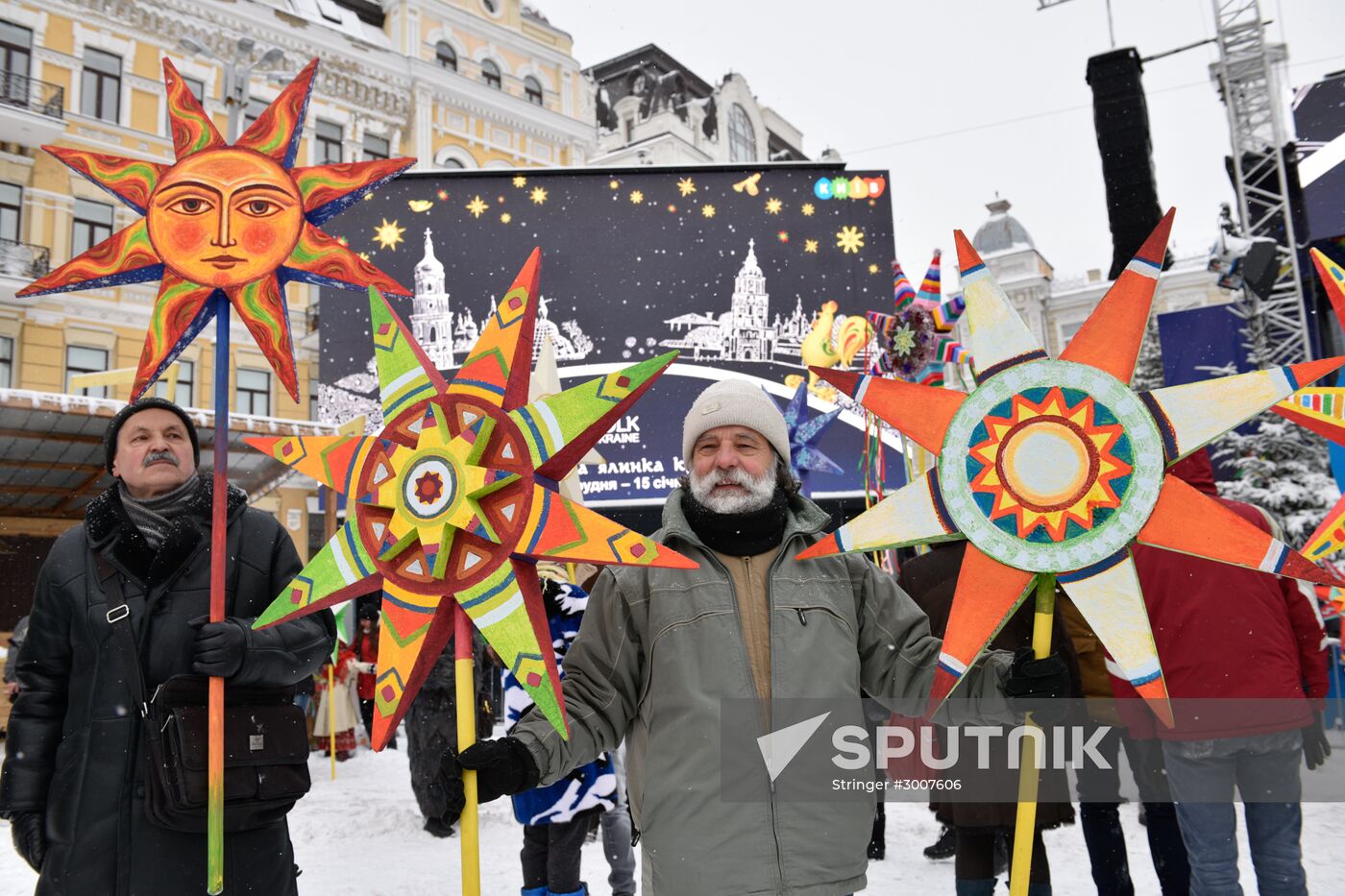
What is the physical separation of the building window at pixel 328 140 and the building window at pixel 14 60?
4.50 metres

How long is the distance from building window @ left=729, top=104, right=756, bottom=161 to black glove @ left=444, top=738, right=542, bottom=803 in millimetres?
31076

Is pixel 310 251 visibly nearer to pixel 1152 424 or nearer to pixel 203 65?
pixel 1152 424

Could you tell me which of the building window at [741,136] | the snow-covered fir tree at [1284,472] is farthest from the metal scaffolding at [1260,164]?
the building window at [741,136]

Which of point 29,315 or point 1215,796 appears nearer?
point 1215,796

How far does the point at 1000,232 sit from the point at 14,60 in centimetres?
3623

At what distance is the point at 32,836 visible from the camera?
2344 mm

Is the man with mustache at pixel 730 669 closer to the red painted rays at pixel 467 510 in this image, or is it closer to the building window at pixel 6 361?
the red painted rays at pixel 467 510

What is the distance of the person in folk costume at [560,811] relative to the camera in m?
3.32

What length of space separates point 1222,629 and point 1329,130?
9.00 m

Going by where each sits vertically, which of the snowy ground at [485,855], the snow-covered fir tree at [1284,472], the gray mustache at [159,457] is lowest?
the snowy ground at [485,855]

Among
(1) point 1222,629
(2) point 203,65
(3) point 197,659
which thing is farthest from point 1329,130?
(2) point 203,65

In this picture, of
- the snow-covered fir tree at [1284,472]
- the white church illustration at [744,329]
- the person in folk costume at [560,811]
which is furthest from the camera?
the white church illustration at [744,329]

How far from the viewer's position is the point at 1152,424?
6.59ft

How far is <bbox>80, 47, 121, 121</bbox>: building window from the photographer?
1608 cm
